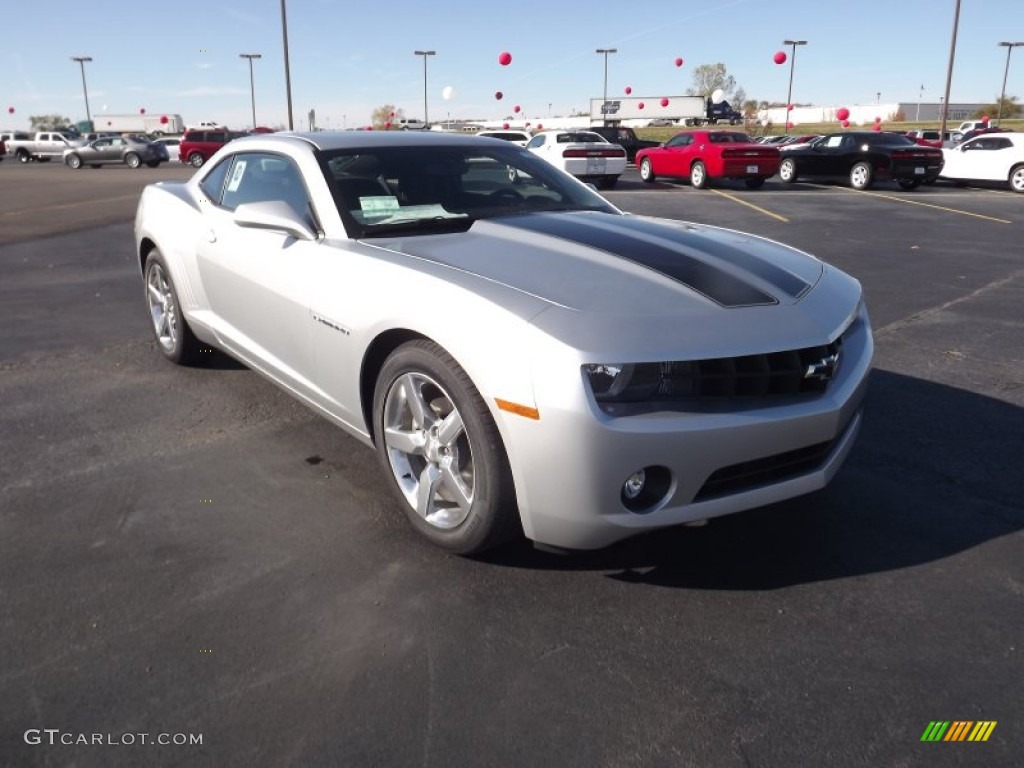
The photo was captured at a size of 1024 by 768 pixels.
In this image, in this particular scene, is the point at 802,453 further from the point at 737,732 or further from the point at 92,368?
the point at 92,368

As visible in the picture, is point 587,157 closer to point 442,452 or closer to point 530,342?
point 442,452

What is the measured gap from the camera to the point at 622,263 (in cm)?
303

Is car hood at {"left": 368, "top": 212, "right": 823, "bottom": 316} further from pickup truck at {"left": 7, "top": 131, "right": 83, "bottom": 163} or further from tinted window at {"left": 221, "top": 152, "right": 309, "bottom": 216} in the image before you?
pickup truck at {"left": 7, "top": 131, "right": 83, "bottom": 163}

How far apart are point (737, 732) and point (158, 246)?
4.36 metres

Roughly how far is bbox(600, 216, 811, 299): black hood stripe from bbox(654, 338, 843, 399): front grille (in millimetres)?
333

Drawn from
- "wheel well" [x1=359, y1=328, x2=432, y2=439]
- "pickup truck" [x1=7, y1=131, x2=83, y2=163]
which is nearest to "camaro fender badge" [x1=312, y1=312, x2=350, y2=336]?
"wheel well" [x1=359, y1=328, x2=432, y2=439]

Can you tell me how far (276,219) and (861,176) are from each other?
1990 centimetres

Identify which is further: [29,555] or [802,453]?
[29,555]

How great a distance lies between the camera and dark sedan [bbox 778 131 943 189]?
64.2 ft

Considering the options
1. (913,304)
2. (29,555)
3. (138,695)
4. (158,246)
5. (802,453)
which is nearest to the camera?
(138,695)

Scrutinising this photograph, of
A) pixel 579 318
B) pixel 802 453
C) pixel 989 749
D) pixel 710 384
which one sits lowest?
pixel 989 749

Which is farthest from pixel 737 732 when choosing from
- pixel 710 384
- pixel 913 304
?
pixel 913 304

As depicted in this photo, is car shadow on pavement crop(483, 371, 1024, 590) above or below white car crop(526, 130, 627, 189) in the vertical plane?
below

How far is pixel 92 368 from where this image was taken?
5.29 meters
